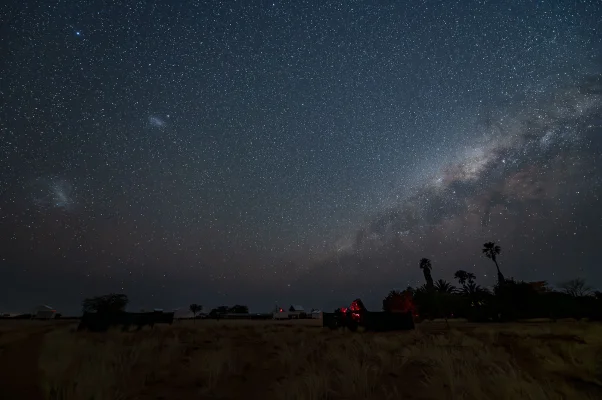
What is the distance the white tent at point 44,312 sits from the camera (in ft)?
160

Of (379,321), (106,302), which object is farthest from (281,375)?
(106,302)

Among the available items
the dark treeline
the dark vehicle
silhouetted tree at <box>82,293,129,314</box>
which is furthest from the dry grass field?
silhouetted tree at <box>82,293,129,314</box>

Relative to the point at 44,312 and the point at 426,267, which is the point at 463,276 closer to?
the point at 426,267

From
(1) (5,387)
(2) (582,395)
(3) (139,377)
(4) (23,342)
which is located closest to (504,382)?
(2) (582,395)

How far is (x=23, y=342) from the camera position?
396 inches

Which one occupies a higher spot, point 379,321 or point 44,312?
point 44,312

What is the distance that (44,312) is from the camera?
4891cm

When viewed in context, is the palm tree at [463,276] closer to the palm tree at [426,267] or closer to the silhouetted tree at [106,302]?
the palm tree at [426,267]

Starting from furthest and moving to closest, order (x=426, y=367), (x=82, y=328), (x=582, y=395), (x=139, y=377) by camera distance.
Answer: (x=82, y=328) → (x=426, y=367) → (x=139, y=377) → (x=582, y=395)

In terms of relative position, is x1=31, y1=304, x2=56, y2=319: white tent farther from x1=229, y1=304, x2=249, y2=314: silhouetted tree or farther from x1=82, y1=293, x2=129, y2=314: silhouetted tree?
x1=229, y1=304, x2=249, y2=314: silhouetted tree

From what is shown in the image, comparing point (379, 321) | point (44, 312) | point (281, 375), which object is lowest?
point (281, 375)

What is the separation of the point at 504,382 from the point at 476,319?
135 feet

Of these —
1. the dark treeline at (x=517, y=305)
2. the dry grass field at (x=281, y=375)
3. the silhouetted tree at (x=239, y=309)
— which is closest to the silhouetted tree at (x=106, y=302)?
the silhouetted tree at (x=239, y=309)

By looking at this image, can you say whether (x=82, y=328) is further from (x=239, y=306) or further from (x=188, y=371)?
(x=239, y=306)
